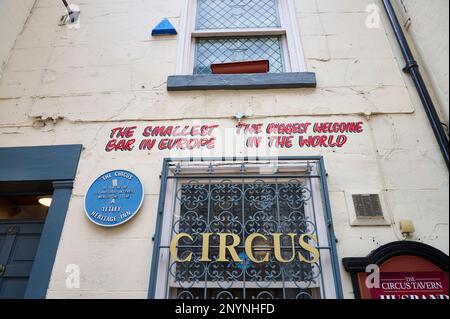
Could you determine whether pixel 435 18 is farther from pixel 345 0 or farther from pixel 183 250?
pixel 183 250

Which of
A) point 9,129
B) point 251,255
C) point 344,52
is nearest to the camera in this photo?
point 251,255

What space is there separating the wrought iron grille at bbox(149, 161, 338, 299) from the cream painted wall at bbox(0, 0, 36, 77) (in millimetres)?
3306

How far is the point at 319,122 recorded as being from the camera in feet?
12.9

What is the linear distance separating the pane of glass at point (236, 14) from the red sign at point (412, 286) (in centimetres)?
389

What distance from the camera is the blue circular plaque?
3457mm

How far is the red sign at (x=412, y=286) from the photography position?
2.91 m

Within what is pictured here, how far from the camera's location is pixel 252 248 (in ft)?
10.9

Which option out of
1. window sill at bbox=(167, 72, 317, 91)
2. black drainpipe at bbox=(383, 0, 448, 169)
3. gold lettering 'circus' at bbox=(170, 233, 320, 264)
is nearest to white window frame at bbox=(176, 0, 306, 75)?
window sill at bbox=(167, 72, 317, 91)

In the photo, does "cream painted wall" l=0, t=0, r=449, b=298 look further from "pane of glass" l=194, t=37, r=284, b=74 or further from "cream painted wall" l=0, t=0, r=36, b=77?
"pane of glass" l=194, t=37, r=284, b=74

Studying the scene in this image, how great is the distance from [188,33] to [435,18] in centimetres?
327

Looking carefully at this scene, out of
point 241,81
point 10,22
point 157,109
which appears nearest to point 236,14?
point 241,81

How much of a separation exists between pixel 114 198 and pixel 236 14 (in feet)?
11.6

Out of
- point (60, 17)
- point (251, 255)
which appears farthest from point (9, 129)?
point (251, 255)

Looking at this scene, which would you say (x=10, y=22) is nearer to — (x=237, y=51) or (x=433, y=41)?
(x=237, y=51)
